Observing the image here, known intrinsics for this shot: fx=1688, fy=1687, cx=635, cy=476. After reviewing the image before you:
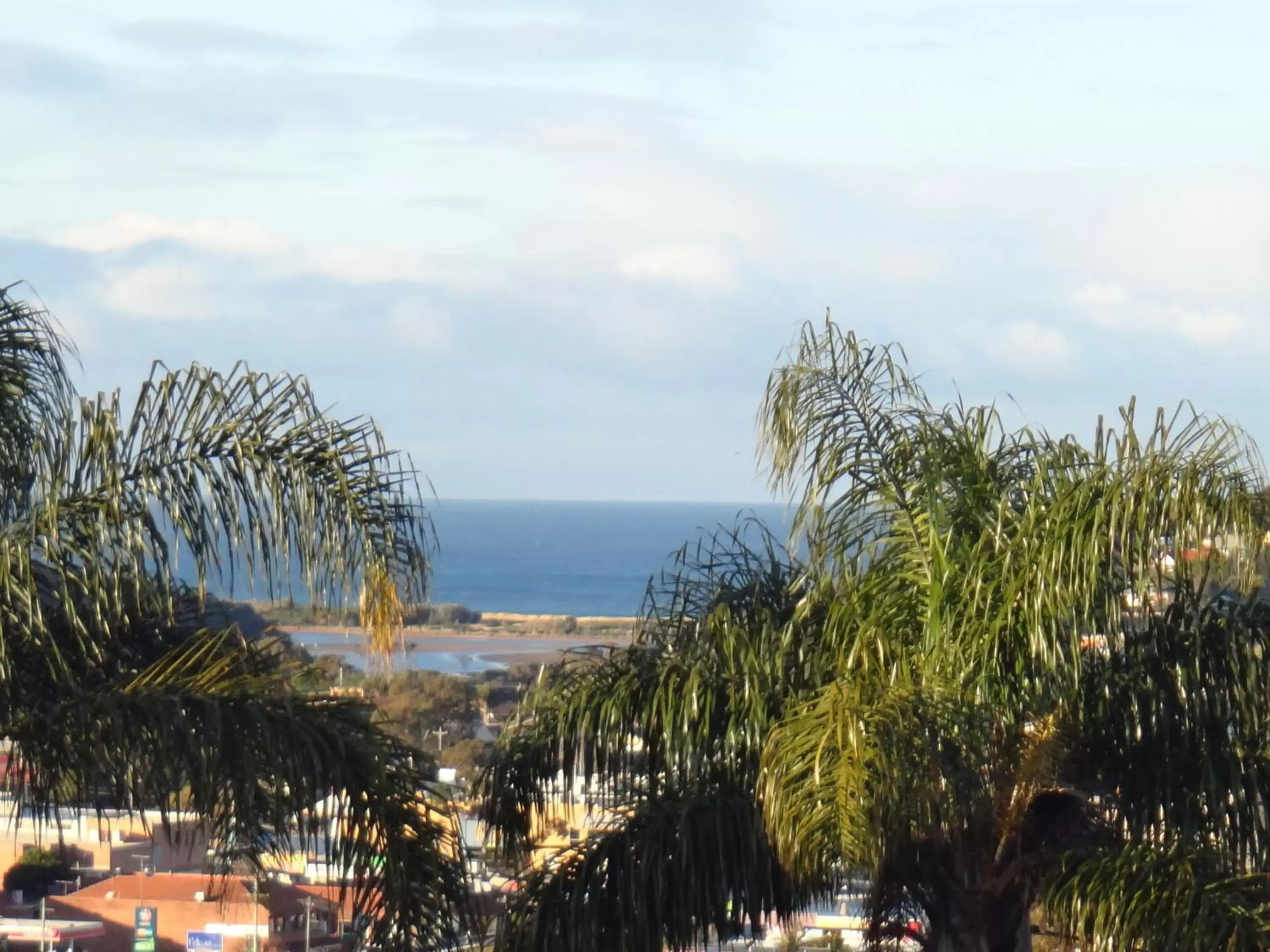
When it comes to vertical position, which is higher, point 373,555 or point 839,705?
point 373,555

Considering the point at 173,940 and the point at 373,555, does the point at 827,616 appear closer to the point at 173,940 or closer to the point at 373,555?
the point at 373,555

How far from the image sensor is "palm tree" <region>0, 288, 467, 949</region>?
19.2ft

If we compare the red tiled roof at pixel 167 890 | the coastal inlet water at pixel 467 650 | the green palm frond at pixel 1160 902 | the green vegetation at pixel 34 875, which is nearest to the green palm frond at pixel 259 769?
the green palm frond at pixel 1160 902

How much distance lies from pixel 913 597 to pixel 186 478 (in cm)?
328

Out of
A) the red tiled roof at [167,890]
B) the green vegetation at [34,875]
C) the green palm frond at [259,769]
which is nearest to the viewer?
the green palm frond at [259,769]

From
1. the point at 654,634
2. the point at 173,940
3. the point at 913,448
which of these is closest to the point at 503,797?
the point at 654,634

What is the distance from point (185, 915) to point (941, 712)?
1432 centimetres

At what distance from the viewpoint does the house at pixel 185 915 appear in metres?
18.2

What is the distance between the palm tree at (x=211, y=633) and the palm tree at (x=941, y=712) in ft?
4.36

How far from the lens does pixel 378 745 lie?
20.7 feet

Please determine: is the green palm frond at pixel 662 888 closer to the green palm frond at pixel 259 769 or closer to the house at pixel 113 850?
the green palm frond at pixel 259 769

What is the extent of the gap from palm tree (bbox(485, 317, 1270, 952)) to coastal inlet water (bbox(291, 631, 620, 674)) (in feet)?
130

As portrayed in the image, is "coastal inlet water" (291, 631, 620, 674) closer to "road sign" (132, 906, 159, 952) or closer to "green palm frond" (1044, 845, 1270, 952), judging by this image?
"road sign" (132, 906, 159, 952)

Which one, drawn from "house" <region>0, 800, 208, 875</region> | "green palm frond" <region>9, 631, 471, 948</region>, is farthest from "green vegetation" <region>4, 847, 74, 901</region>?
"green palm frond" <region>9, 631, 471, 948</region>
